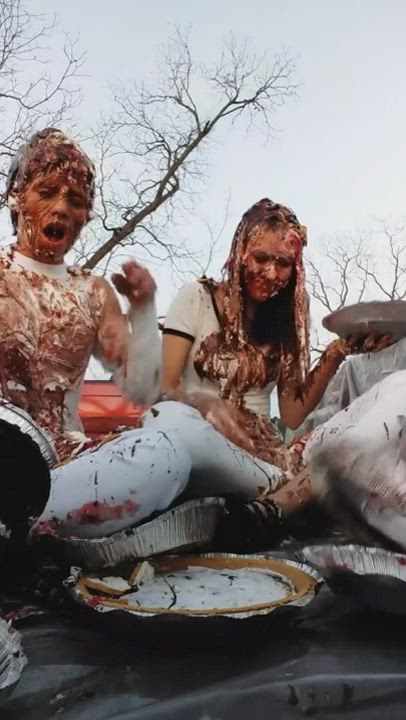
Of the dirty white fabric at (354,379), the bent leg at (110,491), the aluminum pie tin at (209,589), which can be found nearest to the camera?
the aluminum pie tin at (209,589)

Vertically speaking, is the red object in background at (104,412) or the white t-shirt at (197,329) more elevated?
the white t-shirt at (197,329)

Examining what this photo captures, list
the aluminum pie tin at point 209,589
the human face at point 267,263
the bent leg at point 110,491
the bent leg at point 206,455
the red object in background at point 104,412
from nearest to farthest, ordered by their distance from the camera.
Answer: the aluminum pie tin at point 209,589 → the bent leg at point 110,491 → the bent leg at point 206,455 → the human face at point 267,263 → the red object in background at point 104,412

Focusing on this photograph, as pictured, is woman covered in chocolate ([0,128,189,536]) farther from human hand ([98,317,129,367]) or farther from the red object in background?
the red object in background

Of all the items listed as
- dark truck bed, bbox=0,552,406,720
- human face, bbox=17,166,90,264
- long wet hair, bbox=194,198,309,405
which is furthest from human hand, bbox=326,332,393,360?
dark truck bed, bbox=0,552,406,720

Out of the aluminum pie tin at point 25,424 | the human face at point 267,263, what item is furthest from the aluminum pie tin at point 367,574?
the human face at point 267,263

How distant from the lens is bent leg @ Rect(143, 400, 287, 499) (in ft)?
4.41

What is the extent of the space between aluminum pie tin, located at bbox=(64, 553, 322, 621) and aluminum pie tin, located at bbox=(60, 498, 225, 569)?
3 centimetres

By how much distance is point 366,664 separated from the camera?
2.94ft

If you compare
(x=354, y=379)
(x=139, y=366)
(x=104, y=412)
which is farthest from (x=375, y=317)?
(x=104, y=412)

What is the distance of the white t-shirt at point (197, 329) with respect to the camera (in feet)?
6.88

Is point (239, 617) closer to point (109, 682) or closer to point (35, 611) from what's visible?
point (109, 682)

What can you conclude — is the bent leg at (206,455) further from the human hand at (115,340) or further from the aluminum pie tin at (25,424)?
the human hand at (115,340)

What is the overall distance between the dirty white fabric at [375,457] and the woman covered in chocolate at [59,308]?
70 centimetres

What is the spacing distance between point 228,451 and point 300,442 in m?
0.59
